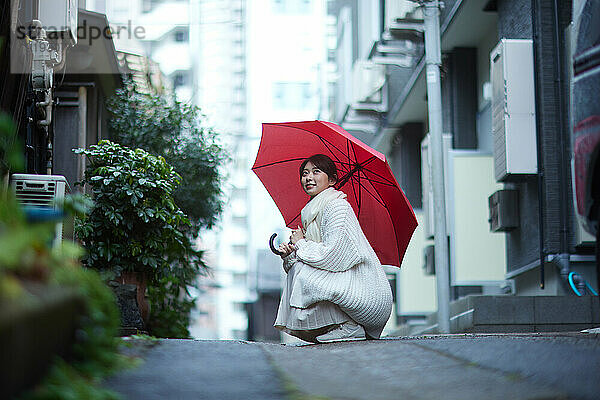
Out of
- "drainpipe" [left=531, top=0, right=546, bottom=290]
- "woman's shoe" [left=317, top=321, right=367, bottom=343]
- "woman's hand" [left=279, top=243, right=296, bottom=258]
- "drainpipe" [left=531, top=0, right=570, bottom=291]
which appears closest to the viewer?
"woman's shoe" [left=317, top=321, right=367, bottom=343]

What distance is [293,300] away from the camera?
26.4ft

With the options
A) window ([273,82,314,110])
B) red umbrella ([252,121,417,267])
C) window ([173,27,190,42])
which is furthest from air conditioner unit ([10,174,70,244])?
window ([173,27,190,42])

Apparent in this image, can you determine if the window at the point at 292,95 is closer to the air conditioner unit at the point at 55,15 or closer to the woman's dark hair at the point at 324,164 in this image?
the air conditioner unit at the point at 55,15

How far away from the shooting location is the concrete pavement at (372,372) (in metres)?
4.09

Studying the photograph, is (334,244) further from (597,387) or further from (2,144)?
(2,144)

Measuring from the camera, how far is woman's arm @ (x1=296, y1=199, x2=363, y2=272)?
26.4 ft

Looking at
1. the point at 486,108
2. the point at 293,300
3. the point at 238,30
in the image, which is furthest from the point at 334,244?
the point at 238,30

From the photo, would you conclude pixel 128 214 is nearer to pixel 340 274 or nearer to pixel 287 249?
pixel 287 249

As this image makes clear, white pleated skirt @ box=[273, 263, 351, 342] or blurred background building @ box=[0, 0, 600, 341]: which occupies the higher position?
blurred background building @ box=[0, 0, 600, 341]

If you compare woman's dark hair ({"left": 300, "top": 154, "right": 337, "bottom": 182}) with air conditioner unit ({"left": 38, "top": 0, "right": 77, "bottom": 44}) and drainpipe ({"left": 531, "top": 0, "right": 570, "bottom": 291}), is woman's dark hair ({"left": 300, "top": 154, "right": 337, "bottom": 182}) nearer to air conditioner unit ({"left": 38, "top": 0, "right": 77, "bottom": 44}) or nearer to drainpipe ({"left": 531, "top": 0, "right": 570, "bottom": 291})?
air conditioner unit ({"left": 38, "top": 0, "right": 77, "bottom": 44})

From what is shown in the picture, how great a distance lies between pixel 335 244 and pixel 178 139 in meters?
6.90

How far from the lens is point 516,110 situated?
41.1 feet

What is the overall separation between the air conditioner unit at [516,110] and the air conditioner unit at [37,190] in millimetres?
6090

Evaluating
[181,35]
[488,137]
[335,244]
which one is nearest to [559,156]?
[488,137]
